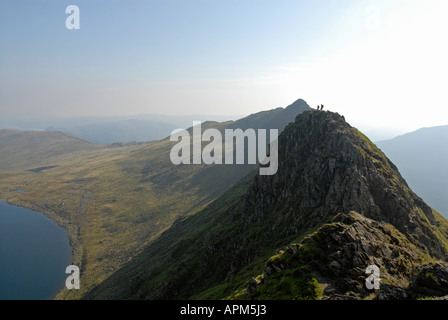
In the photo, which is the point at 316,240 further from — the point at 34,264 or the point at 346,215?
the point at 34,264

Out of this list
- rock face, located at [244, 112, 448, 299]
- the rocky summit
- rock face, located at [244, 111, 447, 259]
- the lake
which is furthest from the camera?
the lake

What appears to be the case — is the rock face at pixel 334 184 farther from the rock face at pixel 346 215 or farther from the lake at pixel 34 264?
the lake at pixel 34 264

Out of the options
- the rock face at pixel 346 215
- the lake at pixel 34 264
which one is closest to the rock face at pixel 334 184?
the rock face at pixel 346 215

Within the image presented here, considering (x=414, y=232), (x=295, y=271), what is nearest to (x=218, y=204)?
(x=414, y=232)

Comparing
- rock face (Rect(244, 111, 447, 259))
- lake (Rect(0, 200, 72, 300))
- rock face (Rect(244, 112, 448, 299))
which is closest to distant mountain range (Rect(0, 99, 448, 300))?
rock face (Rect(244, 112, 448, 299))

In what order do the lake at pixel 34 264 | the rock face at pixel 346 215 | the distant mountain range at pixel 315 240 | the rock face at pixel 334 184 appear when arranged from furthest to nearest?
the lake at pixel 34 264 < the rock face at pixel 334 184 < the distant mountain range at pixel 315 240 < the rock face at pixel 346 215

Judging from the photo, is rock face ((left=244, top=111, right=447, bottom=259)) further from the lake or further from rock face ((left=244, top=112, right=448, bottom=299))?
the lake

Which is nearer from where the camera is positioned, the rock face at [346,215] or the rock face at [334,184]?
the rock face at [346,215]
